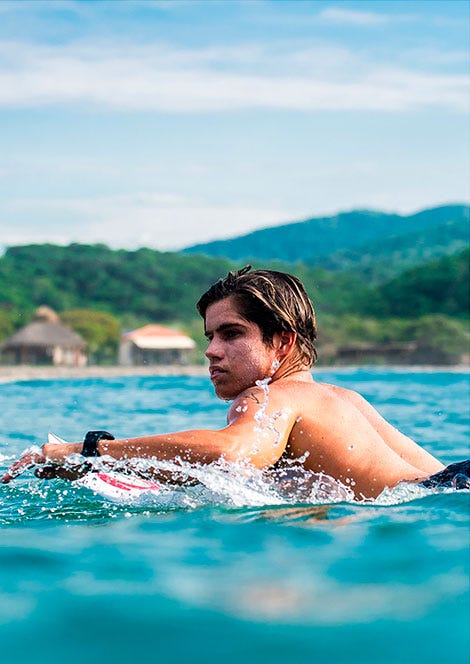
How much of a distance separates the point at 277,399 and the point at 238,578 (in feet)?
2.51

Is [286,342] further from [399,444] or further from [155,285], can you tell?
[155,285]

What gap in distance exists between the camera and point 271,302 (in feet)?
9.75

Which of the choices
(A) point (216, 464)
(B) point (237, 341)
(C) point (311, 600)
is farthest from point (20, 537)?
(C) point (311, 600)

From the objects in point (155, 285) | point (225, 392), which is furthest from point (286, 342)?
point (155, 285)

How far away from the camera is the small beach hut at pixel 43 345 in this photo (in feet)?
199

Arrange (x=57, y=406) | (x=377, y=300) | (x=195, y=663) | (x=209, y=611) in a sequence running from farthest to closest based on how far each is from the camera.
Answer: (x=377, y=300)
(x=57, y=406)
(x=209, y=611)
(x=195, y=663)

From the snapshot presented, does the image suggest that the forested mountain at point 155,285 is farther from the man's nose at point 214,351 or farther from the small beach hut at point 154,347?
the man's nose at point 214,351

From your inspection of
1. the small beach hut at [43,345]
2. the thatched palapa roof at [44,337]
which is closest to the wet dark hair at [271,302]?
the small beach hut at [43,345]

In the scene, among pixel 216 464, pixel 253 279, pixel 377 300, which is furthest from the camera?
pixel 377 300

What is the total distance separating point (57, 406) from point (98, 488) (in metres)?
12.9

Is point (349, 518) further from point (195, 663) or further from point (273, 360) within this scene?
point (195, 663)

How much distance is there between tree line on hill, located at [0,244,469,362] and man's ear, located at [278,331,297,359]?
2527 inches

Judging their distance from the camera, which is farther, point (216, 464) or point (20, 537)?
point (20, 537)

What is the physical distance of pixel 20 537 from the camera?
9.21 feet
